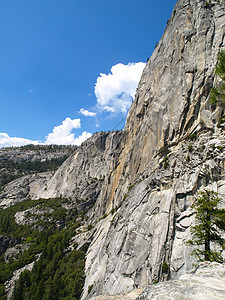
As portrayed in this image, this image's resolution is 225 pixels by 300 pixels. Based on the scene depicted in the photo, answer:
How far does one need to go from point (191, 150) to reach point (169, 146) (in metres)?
6.42

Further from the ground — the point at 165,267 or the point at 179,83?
the point at 179,83

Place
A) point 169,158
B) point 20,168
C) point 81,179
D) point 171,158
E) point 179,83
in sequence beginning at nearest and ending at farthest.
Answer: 1. point 171,158
2. point 169,158
3. point 179,83
4. point 81,179
5. point 20,168

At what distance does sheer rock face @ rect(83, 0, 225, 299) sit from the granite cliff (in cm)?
12

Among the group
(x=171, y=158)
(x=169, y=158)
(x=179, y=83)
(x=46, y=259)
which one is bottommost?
(x=46, y=259)

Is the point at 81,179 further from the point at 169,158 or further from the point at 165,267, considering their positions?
the point at 165,267

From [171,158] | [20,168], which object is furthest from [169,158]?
[20,168]

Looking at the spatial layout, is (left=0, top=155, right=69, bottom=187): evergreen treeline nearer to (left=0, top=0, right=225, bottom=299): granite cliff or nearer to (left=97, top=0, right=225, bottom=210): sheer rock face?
(left=0, top=0, right=225, bottom=299): granite cliff

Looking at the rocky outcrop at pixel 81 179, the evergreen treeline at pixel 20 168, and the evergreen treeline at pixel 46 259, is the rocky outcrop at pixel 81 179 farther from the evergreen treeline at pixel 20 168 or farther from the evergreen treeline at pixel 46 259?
the evergreen treeline at pixel 20 168

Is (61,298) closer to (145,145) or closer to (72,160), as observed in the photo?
(145,145)

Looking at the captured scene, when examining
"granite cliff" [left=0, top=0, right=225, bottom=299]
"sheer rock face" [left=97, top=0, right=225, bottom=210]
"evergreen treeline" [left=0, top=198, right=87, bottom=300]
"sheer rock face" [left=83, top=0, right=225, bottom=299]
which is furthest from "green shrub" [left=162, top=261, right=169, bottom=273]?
"evergreen treeline" [left=0, top=198, right=87, bottom=300]

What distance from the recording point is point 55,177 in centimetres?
12581

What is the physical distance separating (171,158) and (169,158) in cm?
77

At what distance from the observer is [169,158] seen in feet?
104

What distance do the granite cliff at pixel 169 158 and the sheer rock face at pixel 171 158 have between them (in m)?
0.12
